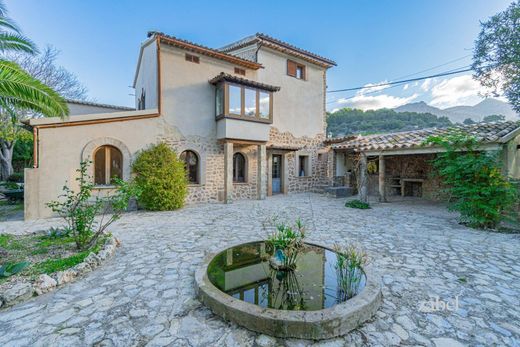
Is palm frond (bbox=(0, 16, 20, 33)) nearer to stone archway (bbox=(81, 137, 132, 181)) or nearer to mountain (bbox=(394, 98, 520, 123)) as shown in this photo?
stone archway (bbox=(81, 137, 132, 181))

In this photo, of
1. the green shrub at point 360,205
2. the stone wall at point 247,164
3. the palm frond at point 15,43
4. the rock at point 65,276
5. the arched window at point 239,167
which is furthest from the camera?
the arched window at point 239,167

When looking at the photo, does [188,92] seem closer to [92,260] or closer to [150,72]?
[150,72]

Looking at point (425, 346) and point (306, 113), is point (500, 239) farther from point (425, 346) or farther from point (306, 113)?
point (306, 113)

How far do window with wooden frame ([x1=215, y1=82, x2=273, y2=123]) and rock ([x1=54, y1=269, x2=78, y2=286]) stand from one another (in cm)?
802

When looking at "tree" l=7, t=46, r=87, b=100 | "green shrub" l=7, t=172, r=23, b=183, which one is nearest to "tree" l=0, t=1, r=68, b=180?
"tree" l=7, t=46, r=87, b=100

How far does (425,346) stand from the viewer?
222 cm

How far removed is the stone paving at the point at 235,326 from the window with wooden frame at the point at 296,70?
10620 mm

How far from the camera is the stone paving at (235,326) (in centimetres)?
234

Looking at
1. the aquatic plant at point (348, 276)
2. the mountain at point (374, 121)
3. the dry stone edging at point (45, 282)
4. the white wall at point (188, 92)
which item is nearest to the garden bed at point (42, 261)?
the dry stone edging at point (45, 282)

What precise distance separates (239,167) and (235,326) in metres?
10.3

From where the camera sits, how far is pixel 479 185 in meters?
6.55

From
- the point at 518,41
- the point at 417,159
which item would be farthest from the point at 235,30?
the point at 518,41

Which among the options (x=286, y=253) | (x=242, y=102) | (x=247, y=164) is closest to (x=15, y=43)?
(x=242, y=102)

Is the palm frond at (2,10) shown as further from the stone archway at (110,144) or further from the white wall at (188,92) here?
the white wall at (188,92)
